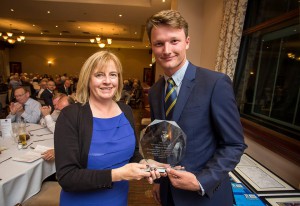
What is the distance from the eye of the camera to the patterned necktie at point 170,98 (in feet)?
3.82

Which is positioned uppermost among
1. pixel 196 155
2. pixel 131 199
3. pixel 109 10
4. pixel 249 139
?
pixel 109 10

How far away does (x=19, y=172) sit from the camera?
1892mm

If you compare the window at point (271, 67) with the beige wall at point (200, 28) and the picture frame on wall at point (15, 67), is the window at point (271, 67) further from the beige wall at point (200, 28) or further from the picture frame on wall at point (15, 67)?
the picture frame on wall at point (15, 67)

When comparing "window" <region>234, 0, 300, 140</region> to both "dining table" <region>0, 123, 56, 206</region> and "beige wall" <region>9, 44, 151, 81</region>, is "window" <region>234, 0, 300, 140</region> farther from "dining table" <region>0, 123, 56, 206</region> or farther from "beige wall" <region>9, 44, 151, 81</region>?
"beige wall" <region>9, 44, 151, 81</region>

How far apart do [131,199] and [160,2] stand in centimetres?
509

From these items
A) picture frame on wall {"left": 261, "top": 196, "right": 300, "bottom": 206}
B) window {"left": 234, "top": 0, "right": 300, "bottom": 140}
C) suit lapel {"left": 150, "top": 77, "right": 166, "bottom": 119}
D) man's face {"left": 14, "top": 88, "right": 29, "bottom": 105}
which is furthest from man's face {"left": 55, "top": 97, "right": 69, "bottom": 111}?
picture frame on wall {"left": 261, "top": 196, "right": 300, "bottom": 206}

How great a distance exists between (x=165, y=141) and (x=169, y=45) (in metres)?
0.48

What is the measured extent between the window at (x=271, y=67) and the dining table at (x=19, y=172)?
243 cm

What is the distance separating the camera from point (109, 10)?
7.00 meters

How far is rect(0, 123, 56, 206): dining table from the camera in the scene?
1796mm

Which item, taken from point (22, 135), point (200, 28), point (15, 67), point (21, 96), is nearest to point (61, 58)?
point (15, 67)

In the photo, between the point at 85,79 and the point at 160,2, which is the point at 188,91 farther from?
the point at 160,2

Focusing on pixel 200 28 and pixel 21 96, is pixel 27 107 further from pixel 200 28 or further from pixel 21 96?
pixel 200 28

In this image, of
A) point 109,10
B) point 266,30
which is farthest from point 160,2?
point 266,30
